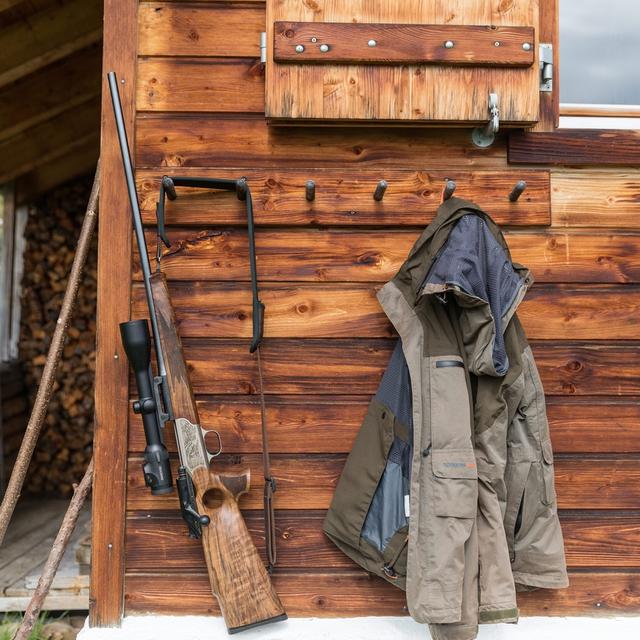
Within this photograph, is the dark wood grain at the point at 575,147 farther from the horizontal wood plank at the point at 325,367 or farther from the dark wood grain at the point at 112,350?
the dark wood grain at the point at 112,350

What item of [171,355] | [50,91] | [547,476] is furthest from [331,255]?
[50,91]

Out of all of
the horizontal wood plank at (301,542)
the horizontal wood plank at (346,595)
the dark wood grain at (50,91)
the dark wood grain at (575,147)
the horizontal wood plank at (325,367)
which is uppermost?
the dark wood grain at (50,91)

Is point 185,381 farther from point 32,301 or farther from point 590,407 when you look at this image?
point 32,301

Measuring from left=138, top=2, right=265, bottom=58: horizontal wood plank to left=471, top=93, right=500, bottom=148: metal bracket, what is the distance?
79 cm

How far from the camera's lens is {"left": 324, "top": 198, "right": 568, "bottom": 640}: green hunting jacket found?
1939 mm

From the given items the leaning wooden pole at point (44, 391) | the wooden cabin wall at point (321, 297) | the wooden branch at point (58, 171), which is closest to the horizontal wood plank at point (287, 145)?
the wooden cabin wall at point (321, 297)

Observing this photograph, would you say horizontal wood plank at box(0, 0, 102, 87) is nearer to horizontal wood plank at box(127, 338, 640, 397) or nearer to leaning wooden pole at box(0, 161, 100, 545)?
leaning wooden pole at box(0, 161, 100, 545)

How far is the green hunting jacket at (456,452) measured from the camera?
1.94 m

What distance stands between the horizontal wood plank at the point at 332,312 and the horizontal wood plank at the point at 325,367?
37 millimetres

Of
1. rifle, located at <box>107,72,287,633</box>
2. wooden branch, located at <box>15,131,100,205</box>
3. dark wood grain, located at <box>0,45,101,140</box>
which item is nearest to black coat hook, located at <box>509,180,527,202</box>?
rifle, located at <box>107,72,287,633</box>

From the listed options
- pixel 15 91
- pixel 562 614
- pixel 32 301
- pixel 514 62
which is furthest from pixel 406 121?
pixel 32 301

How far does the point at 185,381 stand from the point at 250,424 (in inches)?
11.1

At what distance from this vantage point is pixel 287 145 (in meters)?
2.28

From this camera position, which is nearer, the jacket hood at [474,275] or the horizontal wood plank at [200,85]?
the jacket hood at [474,275]
